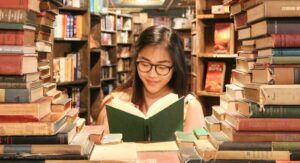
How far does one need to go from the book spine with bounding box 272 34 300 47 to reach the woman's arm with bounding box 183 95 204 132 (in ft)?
4.36

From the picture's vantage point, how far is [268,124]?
3.20ft

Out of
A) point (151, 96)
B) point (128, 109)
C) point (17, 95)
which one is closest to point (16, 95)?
point (17, 95)

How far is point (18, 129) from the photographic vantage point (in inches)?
38.0

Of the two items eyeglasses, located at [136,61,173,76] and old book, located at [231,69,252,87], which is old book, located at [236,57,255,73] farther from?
eyeglasses, located at [136,61,173,76]

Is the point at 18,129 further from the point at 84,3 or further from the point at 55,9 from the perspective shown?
the point at 84,3

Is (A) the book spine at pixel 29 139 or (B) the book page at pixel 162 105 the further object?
(B) the book page at pixel 162 105

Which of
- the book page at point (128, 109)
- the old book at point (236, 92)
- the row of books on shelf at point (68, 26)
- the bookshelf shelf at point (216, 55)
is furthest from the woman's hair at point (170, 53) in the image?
the row of books on shelf at point (68, 26)

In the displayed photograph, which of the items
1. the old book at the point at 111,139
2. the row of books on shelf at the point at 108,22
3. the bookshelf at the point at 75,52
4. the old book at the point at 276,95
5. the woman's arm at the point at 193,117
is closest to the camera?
the old book at the point at 276,95

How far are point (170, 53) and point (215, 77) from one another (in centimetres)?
205

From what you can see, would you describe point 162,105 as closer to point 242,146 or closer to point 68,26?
point 242,146

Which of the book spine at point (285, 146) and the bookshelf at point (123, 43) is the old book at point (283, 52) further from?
the bookshelf at point (123, 43)

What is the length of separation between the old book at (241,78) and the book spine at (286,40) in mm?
121

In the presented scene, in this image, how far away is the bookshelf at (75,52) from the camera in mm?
4738

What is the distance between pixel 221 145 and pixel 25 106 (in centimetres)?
44
